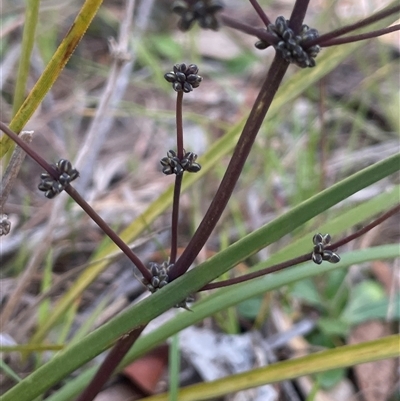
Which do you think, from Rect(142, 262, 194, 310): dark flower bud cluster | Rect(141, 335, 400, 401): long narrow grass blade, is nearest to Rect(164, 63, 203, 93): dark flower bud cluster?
Rect(142, 262, 194, 310): dark flower bud cluster

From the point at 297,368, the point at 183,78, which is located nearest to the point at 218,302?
the point at 297,368

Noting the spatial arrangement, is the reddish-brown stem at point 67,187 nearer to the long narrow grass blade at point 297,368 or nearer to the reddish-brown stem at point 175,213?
the reddish-brown stem at point 175,213

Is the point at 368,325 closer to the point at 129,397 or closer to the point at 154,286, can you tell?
the point at 129,397

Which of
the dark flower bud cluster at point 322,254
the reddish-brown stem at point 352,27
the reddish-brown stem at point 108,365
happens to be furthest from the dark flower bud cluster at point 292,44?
the reddish-brown stem at point 108,365

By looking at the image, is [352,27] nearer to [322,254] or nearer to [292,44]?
[292,44]

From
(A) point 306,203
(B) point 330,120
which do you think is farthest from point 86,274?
(B) point 330,120

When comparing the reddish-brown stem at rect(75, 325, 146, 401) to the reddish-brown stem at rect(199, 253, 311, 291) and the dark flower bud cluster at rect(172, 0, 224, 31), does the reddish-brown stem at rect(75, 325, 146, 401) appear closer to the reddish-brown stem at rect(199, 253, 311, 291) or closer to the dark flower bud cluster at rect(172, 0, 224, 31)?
the reddish-brown stem at rect(199, 253, 311, 291)
